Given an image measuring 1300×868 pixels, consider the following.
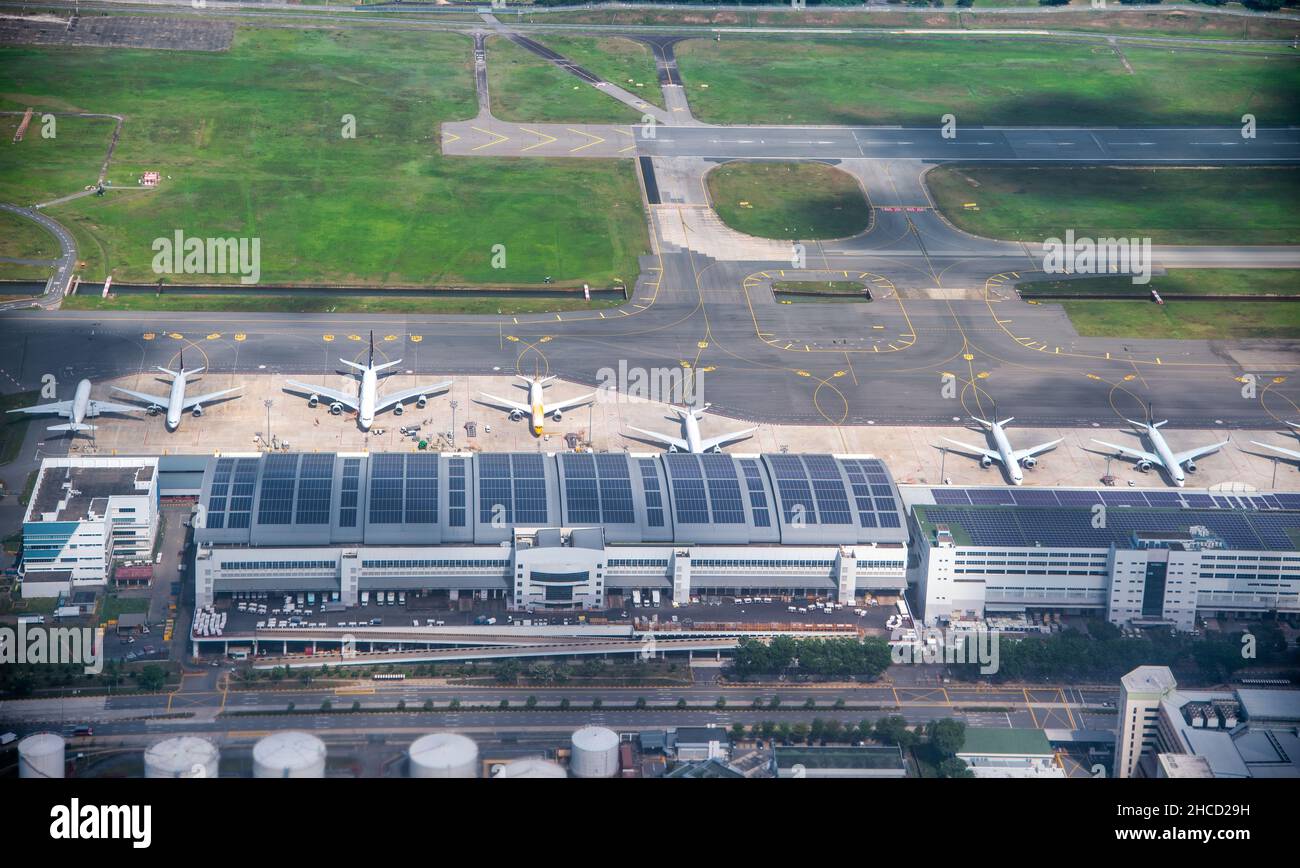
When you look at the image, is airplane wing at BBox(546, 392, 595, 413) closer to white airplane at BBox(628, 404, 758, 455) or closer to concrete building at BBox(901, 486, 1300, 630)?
white airplane at BBox(628, 404, 758, 455)

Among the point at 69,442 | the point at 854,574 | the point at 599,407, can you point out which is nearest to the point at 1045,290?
the point at 599,407

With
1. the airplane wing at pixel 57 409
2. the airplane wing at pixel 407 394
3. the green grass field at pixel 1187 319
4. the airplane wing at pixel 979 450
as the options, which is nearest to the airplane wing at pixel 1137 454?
the airplane wing at pixel 979 450

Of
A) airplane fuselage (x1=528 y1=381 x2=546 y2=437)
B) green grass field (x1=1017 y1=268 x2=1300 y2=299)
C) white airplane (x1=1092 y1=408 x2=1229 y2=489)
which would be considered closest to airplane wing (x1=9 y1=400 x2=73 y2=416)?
airplane fuselage (x1=528 y1=381 x2=546 y2=437)

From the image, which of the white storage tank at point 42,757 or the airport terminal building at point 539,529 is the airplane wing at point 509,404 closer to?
the airport terminal building at point 539,529

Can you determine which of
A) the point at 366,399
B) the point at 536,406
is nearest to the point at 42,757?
the point at 366,399
